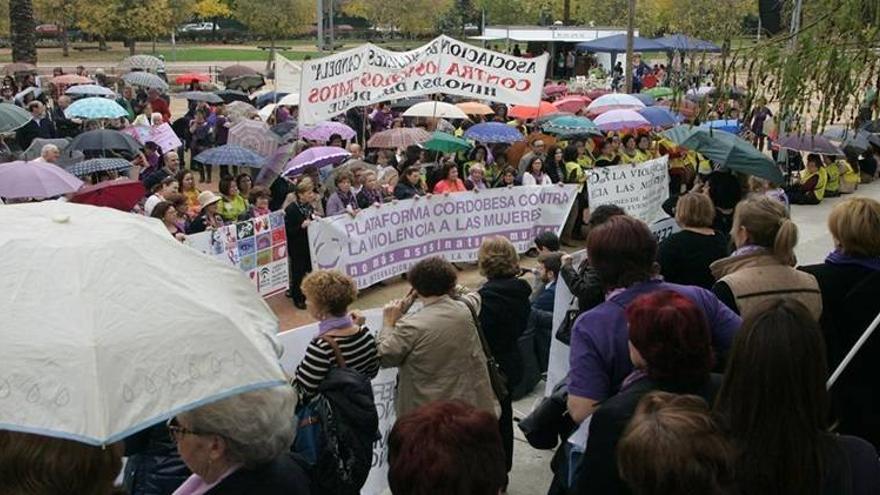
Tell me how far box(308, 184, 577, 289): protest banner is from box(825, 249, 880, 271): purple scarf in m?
6.73

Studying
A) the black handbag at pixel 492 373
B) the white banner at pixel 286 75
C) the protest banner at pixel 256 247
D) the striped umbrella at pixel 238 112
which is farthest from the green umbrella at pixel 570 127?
the black handbag at pixel 492 373

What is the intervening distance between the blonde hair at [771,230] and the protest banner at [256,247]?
222 inches

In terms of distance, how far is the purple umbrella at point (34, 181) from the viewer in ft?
31.3

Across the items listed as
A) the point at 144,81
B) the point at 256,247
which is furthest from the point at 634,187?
the point at 144,81

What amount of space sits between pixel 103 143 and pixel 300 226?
4.65m

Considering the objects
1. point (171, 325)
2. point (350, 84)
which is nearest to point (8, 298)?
point (171, 325)

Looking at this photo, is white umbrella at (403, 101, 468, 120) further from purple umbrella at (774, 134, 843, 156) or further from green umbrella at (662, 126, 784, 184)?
green umbrella at (662, 126, 784, 184)

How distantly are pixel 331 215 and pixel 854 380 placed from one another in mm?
7652

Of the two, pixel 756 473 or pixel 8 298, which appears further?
pixel 756 473

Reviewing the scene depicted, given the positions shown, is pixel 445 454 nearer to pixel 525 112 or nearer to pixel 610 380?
pixel 610 380

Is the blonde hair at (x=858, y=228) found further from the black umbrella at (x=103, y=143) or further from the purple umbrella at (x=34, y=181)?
the black umbrella at (x=103, y=143)

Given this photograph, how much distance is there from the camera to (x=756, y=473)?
2.74 m

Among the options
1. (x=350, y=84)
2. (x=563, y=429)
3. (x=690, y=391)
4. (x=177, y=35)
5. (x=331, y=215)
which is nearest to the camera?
(x=690, y=391)

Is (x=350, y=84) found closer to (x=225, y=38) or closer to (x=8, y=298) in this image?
(x=8, y=298)
